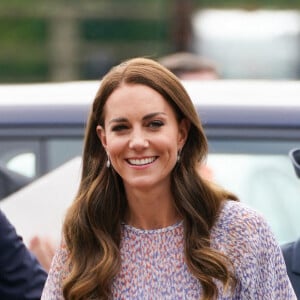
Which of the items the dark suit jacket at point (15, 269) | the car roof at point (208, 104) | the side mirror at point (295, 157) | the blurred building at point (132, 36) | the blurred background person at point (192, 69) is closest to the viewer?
the dark suit jacket at point (15, 269)

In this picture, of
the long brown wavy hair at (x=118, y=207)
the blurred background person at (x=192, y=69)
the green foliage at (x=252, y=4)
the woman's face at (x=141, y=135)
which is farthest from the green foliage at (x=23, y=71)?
the woman's face at (x=141, y=135)

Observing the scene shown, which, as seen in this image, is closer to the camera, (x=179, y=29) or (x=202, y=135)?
(x=202, y=135)

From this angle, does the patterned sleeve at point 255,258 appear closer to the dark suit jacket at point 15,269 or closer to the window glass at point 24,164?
the dark suit jacket at point 15,269

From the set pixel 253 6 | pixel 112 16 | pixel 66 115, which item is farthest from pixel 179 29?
pixel 66 115

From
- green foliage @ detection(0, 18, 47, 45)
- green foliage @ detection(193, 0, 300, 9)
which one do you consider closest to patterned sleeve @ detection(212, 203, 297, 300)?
green foliage @ detection(193, 0, 300, 9)

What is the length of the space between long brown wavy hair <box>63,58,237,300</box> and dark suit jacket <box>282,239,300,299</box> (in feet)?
1.16

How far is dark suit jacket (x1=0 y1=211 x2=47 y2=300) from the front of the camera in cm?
355

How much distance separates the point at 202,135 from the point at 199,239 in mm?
276

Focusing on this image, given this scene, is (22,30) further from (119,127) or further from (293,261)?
(119,127)

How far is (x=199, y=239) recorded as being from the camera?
10.7 ft

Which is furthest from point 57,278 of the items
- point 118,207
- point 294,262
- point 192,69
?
point 192,69

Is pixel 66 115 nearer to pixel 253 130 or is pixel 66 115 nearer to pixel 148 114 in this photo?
pixel 253 130

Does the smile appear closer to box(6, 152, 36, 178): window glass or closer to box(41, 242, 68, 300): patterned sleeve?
box(41, 242, 68, 300): patterned sleeve

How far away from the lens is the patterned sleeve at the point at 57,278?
10.8 feet
